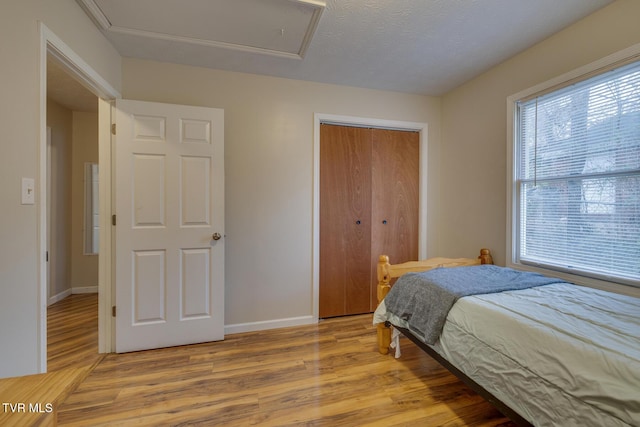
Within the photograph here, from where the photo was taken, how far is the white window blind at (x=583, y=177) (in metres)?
1.61

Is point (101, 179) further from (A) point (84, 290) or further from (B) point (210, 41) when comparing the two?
(A) point (84, 290)

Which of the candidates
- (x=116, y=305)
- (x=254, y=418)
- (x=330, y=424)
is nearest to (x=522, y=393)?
(x=330, y=424)

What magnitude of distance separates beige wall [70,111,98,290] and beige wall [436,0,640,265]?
4.61 m

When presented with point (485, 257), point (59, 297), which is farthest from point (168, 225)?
point (485, 257)

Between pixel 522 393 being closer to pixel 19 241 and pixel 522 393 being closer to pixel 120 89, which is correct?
pixel 19 241

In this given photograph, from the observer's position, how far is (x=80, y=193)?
369 centimetres

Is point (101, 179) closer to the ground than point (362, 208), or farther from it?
farther from it

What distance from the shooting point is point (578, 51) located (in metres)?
1.82

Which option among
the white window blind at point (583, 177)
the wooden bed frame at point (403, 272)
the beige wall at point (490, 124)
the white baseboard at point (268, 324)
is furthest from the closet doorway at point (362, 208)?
the white window blind at point (583, 177)

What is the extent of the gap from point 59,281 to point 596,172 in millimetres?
Answer: 5522

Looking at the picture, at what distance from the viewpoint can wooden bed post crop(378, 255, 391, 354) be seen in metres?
2.10

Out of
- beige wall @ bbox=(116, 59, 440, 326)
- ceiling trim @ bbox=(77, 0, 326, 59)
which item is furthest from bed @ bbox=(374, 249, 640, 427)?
ceiling trim @ bbox=(77, 0, 326, 59)

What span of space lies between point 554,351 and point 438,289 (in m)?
0.64

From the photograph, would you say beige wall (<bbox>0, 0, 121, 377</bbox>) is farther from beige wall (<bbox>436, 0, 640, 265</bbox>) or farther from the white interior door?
beige wall (<bbox>436, 0, 640, 265</bbox>)
